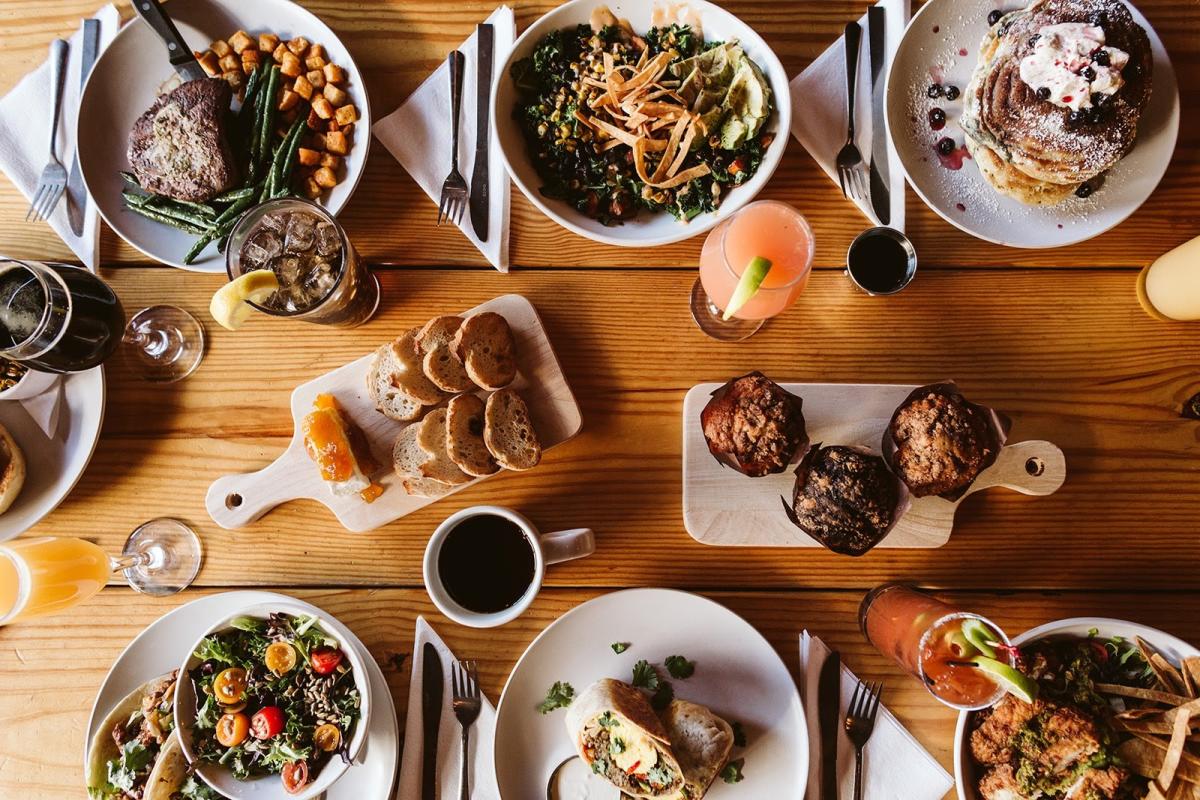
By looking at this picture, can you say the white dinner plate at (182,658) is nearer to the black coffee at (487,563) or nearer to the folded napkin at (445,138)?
the black coffee at (487,563)

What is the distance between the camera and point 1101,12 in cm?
174

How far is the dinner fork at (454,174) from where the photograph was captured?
6.54ft

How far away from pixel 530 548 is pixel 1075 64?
162 centimetres

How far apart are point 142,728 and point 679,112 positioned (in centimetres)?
195

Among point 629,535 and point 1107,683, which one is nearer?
point 1107,683

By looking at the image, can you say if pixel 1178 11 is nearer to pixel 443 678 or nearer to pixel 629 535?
pixel 629 535

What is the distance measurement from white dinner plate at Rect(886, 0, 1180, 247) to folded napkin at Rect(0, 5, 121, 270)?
203 cm

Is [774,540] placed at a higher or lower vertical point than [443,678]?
higher

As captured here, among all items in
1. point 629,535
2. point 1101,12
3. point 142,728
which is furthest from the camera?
point 629,535

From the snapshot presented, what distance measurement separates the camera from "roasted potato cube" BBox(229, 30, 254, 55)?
1.96 m

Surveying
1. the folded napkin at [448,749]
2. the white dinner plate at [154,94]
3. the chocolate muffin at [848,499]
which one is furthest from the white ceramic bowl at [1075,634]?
the white dinner plate at [154,94]

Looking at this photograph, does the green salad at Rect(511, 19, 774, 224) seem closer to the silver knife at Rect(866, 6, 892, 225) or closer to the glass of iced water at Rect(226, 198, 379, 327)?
the silver knife at Rect(866, 6, 892, 225)

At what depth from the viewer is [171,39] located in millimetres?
1903

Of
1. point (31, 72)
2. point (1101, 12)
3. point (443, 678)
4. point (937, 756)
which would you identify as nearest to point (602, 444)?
point (443, 678)
